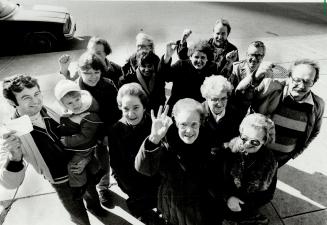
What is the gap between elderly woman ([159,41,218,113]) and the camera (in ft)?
10.9

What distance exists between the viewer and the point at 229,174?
2484mm

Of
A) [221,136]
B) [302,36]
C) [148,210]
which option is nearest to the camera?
[221,136]

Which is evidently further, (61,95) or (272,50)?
(272,50)

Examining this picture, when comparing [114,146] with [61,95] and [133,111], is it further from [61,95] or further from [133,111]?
[61,95]

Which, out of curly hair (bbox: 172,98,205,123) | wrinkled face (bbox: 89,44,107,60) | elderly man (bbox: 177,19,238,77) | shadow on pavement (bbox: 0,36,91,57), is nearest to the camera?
curly hair (bbox: 172,98,205,123)

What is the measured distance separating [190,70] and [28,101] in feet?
6.15

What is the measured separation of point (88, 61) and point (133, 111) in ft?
2.67

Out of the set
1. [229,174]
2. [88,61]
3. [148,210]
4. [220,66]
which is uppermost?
[88,61]

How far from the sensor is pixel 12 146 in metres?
2.03

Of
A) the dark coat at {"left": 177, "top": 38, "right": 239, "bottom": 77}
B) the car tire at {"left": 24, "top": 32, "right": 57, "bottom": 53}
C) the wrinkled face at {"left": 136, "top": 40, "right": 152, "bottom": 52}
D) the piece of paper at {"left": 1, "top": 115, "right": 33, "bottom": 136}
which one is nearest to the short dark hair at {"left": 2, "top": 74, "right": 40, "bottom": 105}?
the piece of paper at {"left": 1, "top": 115, "right": 33, "bottom": 136}

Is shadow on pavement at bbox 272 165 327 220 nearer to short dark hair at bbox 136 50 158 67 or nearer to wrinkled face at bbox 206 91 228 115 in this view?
wrinkled face at bbox 206 91 228 115

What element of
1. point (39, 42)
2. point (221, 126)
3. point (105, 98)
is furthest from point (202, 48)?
point (39, 42)

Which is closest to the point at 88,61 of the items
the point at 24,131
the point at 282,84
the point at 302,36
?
the point at 24,131

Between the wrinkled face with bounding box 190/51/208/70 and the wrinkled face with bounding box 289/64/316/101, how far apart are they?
1.01 metres
